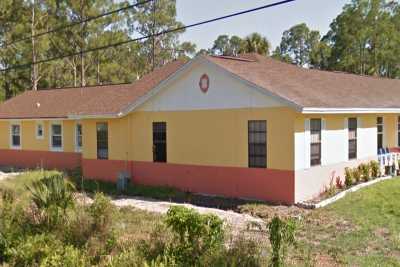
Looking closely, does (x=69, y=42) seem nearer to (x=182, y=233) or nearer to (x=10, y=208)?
(x=10, y=208)

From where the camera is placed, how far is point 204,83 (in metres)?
17.5

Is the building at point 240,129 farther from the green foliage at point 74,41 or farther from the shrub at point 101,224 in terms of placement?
the green foliage at point 74,41

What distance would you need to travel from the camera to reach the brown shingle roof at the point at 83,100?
71.3 ft

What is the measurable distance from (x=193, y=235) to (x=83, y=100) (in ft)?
66.1

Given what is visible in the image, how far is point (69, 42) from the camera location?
44.3 metres

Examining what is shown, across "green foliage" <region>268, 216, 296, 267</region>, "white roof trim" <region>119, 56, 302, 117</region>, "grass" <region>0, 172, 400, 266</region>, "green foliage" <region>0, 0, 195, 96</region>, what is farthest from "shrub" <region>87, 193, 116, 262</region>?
"green foliage" <region>0, 0, 195, 96</region>

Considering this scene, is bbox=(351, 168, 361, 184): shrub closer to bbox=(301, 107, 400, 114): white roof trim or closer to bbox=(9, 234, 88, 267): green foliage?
bbox=(301, 107, 400, 114): white roof trim

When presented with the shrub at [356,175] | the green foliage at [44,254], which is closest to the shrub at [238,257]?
the green foliage at [44,254]

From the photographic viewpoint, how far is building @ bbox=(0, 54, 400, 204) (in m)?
15.6

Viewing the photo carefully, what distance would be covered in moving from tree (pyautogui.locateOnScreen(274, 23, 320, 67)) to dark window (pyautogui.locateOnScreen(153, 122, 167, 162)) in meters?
47.3

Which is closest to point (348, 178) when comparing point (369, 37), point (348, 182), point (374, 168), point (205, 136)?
point (348, 182)

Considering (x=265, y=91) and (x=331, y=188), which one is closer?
(x=265, y=91)

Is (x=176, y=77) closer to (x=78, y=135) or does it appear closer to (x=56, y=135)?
(x=78, y=135)

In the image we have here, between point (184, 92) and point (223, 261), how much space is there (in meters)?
10.8
